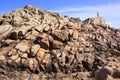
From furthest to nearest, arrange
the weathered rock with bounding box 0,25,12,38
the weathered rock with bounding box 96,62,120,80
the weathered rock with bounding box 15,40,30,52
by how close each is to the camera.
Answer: the weathered rock with bounding box 0,25,12,38 → the weathered rock with bounding box 15,40,30,52 → the weathered rock with bounding box 96,62,120,80

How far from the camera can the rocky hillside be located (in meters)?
48.9

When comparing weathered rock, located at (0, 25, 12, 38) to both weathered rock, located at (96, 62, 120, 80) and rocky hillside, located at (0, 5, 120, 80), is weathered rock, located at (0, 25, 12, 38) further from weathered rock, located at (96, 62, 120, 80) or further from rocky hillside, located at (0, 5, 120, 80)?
weathered rock, located at (96, 62, 120, 80)

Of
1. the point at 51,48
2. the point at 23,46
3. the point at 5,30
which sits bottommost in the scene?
the point at 51,48

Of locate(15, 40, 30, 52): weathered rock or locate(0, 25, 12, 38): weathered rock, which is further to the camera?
locate(0, 25, 12, 38): weathered rock

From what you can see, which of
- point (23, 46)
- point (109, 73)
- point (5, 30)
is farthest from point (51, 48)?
point (109, 73)

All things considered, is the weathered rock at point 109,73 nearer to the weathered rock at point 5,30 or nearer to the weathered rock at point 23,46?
the weathered rock at point 23,46

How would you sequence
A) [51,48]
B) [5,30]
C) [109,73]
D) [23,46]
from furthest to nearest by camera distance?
[5,30]
[51,48]
[23,46]
[109,73]

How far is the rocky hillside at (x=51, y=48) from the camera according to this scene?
48938 mm

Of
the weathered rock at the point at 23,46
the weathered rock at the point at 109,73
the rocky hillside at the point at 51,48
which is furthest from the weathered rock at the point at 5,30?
the weathered rock at the point at 109,73

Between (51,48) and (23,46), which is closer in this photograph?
(23,46)

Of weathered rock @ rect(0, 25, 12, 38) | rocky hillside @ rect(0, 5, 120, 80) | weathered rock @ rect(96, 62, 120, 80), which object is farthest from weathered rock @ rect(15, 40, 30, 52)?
weathered rock @ rect(96, 62, 120, 80)

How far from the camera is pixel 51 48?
53.1 meters

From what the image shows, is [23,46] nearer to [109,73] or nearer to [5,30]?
[5,30]

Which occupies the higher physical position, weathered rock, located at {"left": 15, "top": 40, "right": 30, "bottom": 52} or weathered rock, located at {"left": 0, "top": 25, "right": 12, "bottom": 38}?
weathered rock, located at {"left": 0, "top": 25, "right": 12, "bottom": 38}
